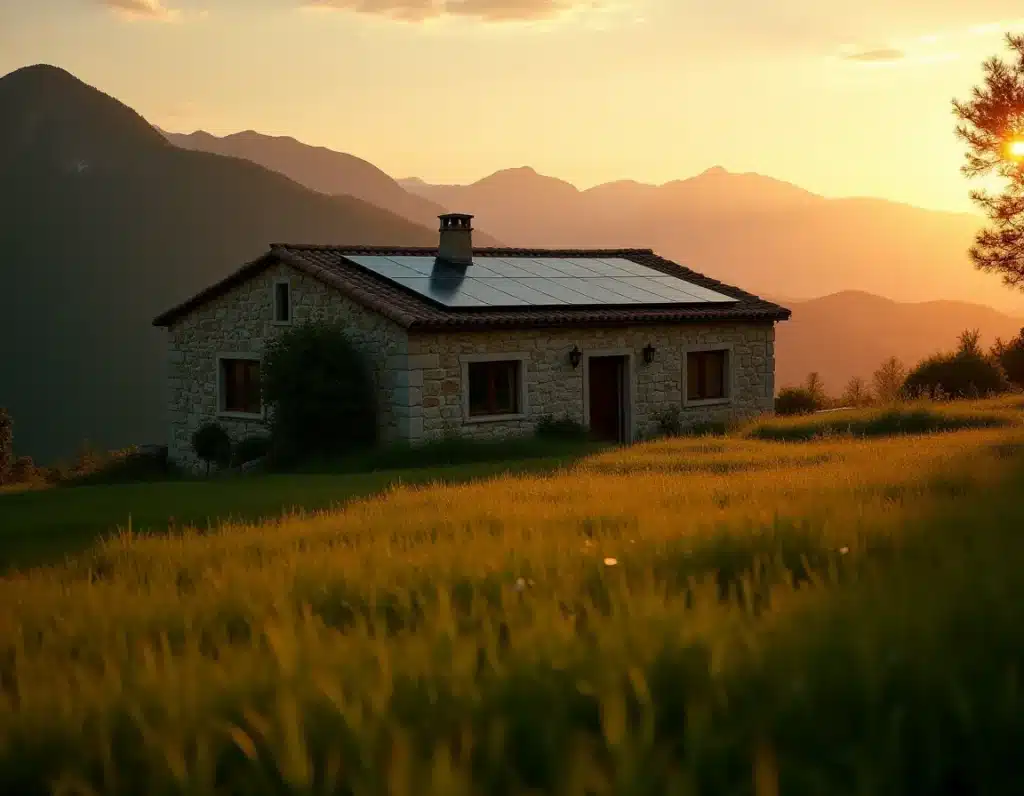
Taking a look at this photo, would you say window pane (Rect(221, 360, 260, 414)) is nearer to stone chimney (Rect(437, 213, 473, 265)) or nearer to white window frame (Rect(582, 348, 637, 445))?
stone chimney (Rect(437, 213, 473, 265))

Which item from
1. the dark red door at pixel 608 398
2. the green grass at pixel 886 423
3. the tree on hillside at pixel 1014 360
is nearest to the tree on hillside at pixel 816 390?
the tree on hillside at pixel 1014 360

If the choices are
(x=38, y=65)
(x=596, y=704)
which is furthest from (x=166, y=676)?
(x=38, y=65)

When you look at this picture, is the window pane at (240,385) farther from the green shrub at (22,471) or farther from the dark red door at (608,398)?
the green shrub at (22,471)

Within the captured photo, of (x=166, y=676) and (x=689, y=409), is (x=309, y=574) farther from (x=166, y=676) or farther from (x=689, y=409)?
(x=689, y=409)

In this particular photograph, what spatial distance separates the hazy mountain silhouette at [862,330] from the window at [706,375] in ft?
236

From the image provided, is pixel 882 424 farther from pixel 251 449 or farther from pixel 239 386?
pixel 239 386

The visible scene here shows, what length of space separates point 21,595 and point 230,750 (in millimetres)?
3347

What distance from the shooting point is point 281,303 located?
26.6m

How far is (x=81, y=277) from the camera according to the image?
341ft

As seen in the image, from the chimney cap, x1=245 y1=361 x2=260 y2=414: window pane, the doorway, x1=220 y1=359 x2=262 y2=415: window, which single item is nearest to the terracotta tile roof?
the chimney cap

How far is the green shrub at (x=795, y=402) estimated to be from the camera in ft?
104

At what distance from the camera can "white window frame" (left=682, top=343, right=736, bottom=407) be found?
2784 cm

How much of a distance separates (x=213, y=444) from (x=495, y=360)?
7778mm

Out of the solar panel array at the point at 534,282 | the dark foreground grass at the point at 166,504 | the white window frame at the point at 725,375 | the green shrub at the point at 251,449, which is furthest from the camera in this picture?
the white window frame at the point at 725,375
